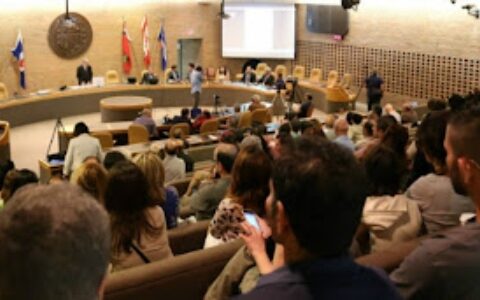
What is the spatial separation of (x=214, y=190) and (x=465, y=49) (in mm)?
13131

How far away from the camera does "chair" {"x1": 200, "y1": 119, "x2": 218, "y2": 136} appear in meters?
11.6

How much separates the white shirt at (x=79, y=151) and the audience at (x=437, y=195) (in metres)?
5.65

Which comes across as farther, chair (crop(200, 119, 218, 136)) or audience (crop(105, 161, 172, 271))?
chair (crop(200, 119, 218, 136))

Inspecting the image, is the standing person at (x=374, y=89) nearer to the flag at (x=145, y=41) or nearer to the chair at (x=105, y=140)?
the flag at (x=145, y=41)

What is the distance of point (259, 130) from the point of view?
29.6 feet

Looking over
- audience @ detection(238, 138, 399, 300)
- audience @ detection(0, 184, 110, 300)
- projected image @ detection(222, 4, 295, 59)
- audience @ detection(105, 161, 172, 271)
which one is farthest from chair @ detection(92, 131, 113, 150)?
projected image @ detection(222, 4, 295, 59)

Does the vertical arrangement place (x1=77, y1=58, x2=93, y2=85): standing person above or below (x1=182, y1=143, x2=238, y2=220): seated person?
above

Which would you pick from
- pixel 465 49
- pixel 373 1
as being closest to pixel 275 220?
pixel 465 49

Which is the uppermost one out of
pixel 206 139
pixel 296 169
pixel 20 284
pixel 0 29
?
pixel 0 29

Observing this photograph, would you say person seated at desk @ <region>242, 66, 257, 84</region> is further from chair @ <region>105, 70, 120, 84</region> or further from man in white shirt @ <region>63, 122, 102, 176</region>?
man in white shirt @ <region>63, 122, 102, 176</region>

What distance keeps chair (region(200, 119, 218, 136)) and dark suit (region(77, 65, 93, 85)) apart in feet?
21.8

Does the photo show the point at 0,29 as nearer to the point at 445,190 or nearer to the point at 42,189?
the point at 445,190

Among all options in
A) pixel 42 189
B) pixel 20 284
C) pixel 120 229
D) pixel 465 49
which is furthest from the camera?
pixel 465 49

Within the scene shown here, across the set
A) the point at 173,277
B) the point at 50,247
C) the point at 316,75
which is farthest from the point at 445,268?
the point at 316,75
